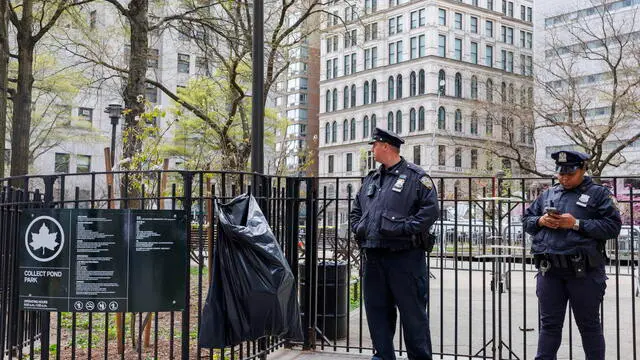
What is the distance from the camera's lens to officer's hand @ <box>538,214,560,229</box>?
17.7 ft

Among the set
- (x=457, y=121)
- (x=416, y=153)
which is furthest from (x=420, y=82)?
(x=416, y=153)

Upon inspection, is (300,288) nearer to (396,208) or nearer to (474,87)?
(396,208)

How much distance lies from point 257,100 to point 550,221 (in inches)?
120

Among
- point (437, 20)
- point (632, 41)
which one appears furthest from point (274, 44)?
point (437, 20)

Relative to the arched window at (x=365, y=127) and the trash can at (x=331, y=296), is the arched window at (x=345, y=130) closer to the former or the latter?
the arched window at (x=365, y=127)

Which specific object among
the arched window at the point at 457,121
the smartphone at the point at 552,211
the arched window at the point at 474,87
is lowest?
the smartphone at the point at 552,211

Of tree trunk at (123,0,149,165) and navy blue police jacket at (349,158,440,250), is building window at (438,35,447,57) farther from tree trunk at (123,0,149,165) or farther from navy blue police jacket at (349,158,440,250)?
navy blue police jacket at (349,158,440,250)

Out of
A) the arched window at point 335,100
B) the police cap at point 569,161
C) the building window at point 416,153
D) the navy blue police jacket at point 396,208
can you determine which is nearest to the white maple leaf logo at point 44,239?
the navy blue police jacket at point 396,208

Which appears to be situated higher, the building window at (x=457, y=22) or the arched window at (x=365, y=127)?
the building window at (x=457, y=22)

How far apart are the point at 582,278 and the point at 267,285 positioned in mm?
2510

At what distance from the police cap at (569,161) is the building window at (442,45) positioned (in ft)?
244

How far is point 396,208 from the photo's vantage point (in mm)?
5734

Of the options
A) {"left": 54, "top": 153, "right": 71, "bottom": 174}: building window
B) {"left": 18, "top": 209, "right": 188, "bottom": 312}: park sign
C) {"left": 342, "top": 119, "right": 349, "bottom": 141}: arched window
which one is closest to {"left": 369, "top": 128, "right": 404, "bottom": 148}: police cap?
{"left": 18, "top": 209, "right": 188, "bottom": 312}: park sign

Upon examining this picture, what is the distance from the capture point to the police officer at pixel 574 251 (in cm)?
538
